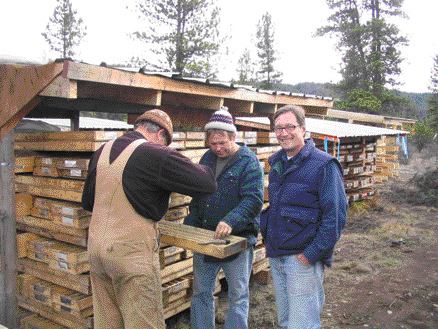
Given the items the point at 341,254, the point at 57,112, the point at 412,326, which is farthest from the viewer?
the point at 341,254

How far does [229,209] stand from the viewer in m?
3.96

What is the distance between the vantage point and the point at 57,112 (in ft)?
19.9

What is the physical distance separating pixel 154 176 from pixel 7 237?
2.65 m

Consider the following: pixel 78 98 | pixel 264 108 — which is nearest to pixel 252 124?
pixel 264 108

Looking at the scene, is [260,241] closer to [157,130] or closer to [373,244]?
[157,130]

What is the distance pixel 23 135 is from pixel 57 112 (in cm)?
136

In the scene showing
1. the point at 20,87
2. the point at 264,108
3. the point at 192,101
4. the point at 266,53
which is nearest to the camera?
the point at 20,87

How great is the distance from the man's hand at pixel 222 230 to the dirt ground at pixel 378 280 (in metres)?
2.09

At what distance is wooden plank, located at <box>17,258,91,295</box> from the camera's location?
436cm

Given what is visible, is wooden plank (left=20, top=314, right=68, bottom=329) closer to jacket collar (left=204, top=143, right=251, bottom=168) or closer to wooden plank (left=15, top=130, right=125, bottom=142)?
wooden plank (left=15, top=130, right=125, bottom=142)

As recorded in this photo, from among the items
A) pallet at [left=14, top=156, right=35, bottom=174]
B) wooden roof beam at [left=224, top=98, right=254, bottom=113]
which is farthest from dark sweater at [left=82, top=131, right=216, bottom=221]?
wooden roof beam at [left=224, top=98, right=254, bottom=113]

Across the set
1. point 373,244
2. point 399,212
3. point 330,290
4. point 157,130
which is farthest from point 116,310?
point 399,212

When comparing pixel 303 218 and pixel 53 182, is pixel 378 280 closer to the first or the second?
pixel 303 218

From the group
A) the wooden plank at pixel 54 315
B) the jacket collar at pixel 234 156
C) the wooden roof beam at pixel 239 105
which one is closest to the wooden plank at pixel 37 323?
the wooden plank at pixel 54 315
